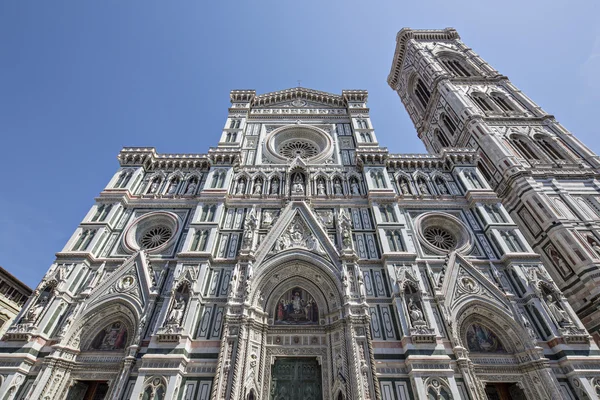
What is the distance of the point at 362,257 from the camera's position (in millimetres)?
13438

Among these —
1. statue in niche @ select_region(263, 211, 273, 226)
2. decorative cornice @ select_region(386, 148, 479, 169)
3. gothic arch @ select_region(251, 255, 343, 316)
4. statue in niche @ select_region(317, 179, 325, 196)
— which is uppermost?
decorative cornice @ select_region(386, 148, 479, 169)

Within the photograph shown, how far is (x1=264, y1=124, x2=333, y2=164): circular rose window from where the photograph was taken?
1861 cm

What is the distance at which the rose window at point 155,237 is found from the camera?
14703 millimetres

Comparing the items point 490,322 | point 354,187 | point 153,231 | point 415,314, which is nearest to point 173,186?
point 153,231

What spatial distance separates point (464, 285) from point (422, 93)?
24454 millimetres

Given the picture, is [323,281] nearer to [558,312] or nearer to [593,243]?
[558,312]

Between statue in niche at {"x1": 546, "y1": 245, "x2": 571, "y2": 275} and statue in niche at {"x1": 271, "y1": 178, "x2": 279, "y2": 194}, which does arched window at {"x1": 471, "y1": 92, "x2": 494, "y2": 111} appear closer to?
statue in niche at {"x1": 546, "y1": 245, "x2": 571, "y2": 275}

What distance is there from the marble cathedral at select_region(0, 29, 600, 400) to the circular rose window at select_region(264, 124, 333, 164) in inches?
7.4

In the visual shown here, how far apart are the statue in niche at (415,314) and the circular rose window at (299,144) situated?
9.68 meters

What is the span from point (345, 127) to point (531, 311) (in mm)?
13949

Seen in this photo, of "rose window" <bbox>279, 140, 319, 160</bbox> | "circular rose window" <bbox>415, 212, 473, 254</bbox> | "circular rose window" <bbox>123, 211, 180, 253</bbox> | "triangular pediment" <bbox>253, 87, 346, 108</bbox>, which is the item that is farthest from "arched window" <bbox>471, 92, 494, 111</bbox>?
"circular rose window" <bbox>123, 211, 180, 253</bbox>

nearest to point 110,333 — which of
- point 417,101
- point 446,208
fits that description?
point 446,208

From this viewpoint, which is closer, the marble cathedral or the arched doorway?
the arched doorway

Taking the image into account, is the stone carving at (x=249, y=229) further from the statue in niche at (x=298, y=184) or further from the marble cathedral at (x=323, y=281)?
the statue in niche at (x=298, y=184)
